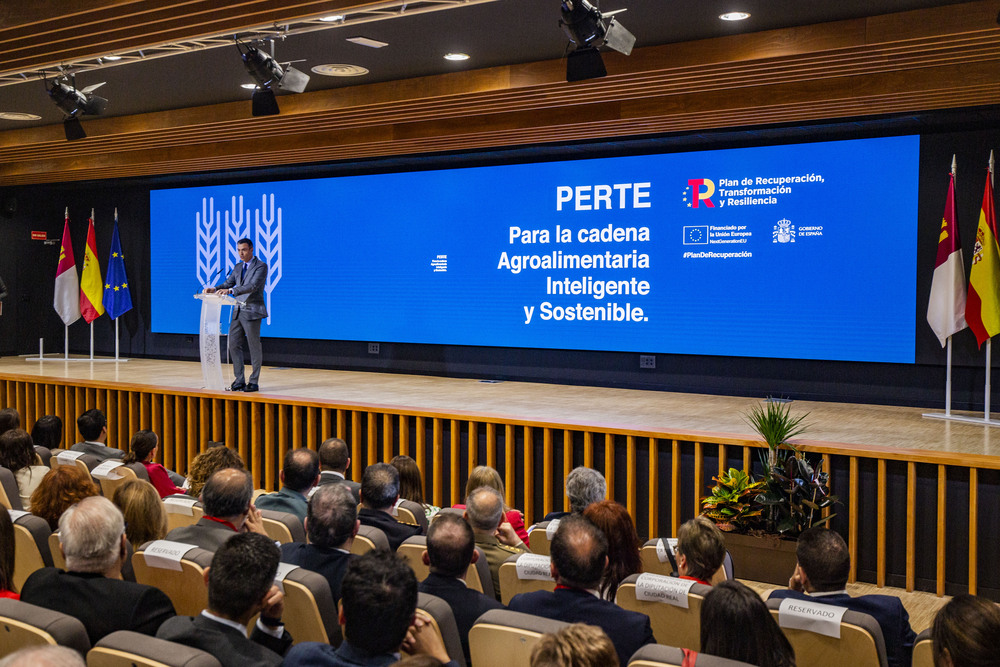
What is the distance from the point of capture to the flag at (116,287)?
12.1 m

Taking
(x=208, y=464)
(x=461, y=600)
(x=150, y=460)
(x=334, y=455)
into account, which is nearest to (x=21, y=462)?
(x=150, y=460)

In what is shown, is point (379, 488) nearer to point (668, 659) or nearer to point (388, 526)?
point (388, 526)

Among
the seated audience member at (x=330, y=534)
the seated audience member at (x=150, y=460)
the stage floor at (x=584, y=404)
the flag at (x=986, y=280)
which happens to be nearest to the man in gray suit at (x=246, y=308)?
the stage floor at (x=584, y=404)

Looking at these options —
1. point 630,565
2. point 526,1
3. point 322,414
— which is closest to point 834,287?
point 526,1

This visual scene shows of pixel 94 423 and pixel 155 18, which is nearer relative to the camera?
pixel 155 18

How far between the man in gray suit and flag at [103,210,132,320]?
15.3ft

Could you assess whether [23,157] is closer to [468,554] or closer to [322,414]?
[322,414]

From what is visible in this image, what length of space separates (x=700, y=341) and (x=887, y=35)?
147 inches

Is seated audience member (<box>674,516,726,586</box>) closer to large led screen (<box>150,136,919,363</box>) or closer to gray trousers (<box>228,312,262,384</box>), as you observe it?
large led screen (<box>150,136,919,363</box>)

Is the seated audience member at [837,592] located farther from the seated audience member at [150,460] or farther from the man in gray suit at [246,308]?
the man in gray suit at [246,308]

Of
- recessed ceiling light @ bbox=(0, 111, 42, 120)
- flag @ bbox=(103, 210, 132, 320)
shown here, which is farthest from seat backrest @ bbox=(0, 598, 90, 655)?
flag @ bbox=(103, 210, 132, 320)

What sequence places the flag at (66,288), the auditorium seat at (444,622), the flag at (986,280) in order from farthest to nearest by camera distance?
1. the flag at (66,288)
2. the flag at (986,280)
3. the auditorium seat at (444,622)

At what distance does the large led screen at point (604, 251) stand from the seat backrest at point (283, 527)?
576 cm

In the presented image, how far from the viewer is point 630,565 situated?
3.26 m
